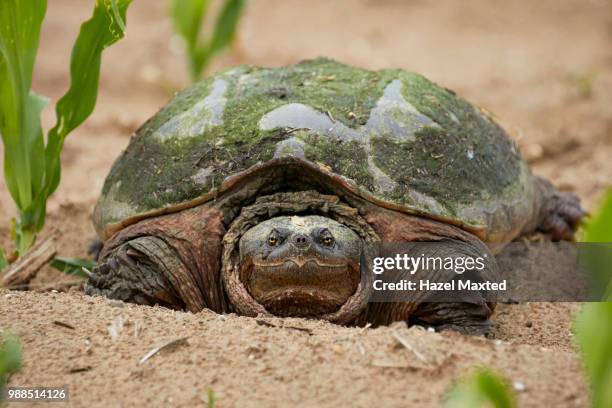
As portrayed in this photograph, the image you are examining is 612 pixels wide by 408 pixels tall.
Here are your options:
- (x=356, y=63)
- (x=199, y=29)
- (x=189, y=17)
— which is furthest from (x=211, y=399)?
(x=356, y=63)

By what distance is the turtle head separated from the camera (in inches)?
132

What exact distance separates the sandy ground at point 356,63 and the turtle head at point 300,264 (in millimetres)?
281

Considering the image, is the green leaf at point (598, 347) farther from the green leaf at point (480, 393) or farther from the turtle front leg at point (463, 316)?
the turtle front leg at point (463, 316)

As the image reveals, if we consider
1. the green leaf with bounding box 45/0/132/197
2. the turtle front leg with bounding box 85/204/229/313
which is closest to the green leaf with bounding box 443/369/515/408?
the turtle front leg with bounding box 85/204/229/313

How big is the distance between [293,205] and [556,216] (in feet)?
6.59

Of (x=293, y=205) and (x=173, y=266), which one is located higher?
(x=293, y=205)

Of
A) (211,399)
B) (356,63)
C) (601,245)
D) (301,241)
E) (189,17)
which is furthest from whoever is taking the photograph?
(356,63)

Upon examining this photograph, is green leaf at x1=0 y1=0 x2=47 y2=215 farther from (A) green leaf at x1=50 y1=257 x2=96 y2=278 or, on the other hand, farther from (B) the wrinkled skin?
(B) the wrinkled skin

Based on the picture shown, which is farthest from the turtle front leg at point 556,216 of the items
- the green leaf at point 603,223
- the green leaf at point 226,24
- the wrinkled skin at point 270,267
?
the green leaf at point 226,24

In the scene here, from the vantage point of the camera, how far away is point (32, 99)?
4094 millimetres

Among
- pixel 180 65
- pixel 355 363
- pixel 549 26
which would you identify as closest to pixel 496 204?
pixel 355 363

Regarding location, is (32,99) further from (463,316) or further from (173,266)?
(463,316)

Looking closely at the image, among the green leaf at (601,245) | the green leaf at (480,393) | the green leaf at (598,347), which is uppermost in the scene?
the green leaf at (601,245)

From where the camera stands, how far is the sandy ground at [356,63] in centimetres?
258
